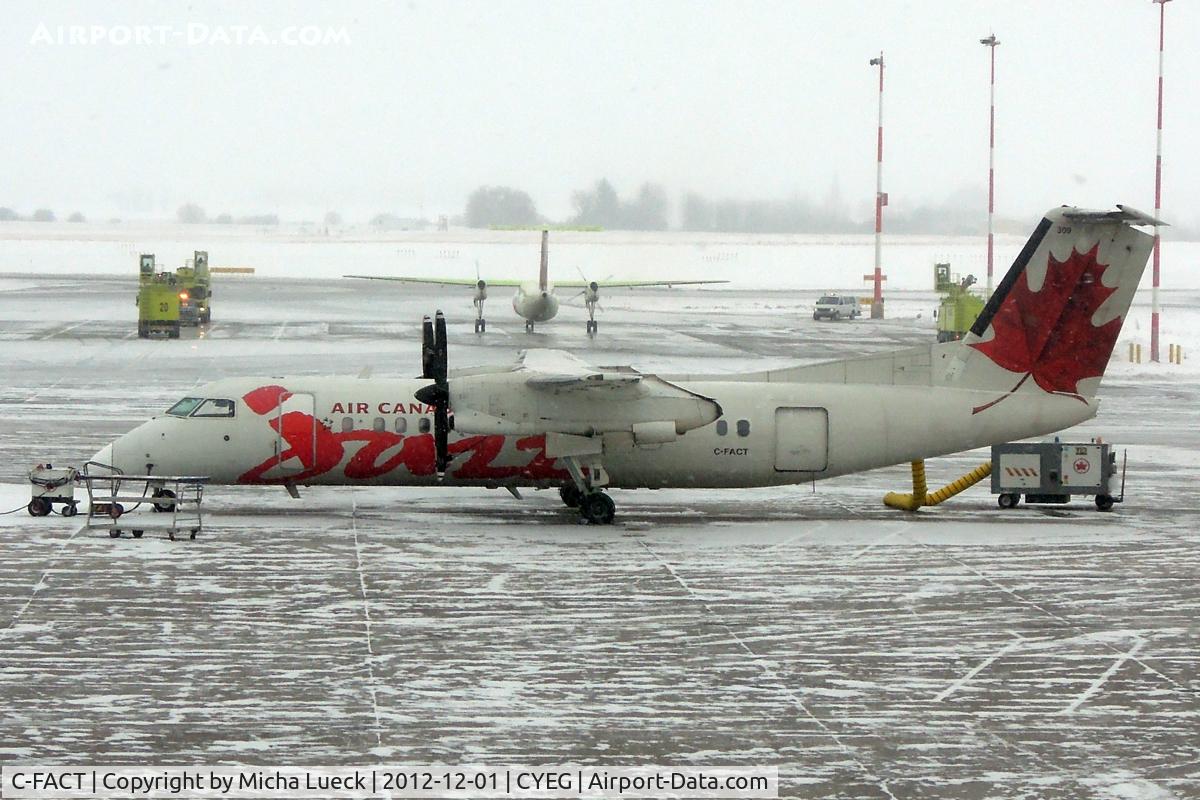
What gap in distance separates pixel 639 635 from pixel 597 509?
7.59m

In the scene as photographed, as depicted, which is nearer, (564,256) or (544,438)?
(544,438)

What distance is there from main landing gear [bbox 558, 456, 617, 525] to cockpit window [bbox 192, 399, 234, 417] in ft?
19.5

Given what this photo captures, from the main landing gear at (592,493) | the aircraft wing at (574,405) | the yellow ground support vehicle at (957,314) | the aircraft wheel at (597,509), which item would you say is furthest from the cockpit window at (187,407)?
the yellow ground support vehicle at (957,314)

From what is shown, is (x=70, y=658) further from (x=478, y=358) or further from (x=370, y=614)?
(x=478, y=358)

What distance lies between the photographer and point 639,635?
17.5 meters

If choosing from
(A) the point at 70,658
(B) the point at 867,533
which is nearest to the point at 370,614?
(A) the point at 70,658

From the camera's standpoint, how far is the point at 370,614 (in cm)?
1823

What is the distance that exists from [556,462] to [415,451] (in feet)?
8.02

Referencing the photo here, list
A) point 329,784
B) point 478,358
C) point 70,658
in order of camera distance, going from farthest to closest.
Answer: point 478,358 → point 70,658 → point 329,784

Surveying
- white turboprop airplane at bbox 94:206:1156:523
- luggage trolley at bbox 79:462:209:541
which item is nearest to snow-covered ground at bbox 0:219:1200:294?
white turboprop airplane at bbox 94:206:1156:523

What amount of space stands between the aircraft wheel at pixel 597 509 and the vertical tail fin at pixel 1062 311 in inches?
270

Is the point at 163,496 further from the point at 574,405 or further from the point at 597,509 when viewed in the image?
the point at 597,509

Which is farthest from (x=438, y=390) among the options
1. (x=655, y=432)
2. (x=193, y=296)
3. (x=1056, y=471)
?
(x=193, y=296)

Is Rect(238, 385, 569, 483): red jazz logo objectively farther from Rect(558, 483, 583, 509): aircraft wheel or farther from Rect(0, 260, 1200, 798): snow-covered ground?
Rect(558, 483, 583, 509): aircraft wheel
